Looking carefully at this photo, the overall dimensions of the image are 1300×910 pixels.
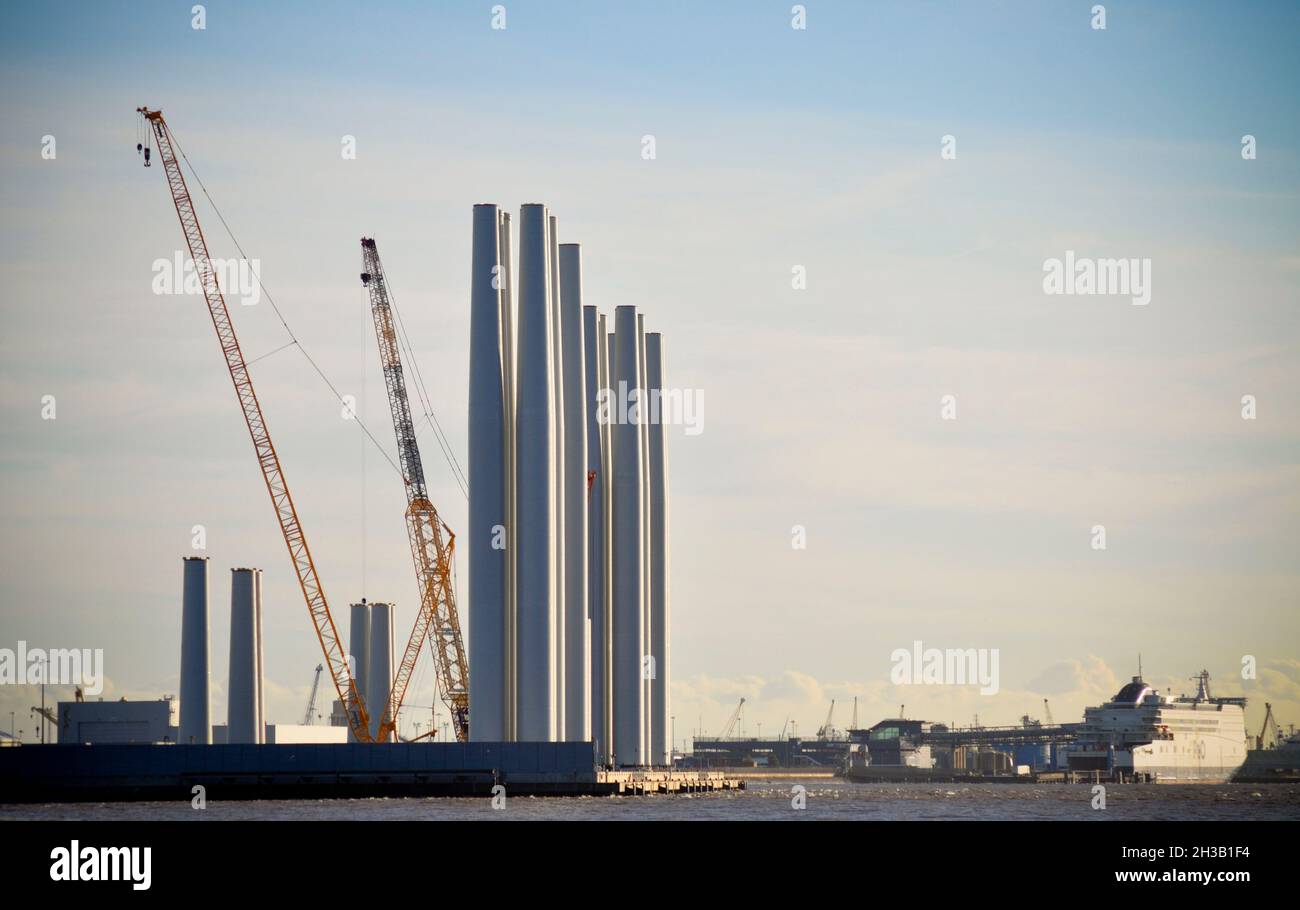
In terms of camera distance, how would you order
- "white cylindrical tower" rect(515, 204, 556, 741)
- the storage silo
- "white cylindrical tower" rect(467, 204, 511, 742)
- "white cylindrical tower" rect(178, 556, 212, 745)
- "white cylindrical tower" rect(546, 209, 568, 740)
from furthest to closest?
the storage silo, "white cylindrical tower" rect(178, 556, 212, 745), "white cylindrical tower" rect(546, 209, 568, 740), "white cylindrical tower" rect(515, 204, 556, 741), "white cylindrical tower" rect(467, 204, 511, 742)

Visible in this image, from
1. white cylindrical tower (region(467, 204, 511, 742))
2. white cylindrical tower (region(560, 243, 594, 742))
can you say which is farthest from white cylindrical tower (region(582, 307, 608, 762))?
white cylindrical tower (region(467, 204, 511, 742))

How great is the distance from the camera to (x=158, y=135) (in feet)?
464

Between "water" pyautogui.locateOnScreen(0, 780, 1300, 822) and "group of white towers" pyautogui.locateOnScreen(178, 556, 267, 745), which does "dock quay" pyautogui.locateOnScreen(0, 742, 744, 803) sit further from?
"group of white towers" pyautogui.locateOnScreen(178, 556, 267, 745)

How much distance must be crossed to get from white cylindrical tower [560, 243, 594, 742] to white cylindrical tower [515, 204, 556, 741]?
10.7 meters

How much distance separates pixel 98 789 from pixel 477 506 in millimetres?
30061

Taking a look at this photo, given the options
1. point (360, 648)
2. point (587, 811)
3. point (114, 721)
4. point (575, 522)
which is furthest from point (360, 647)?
point (587, 811)

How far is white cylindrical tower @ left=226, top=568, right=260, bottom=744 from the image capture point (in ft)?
445

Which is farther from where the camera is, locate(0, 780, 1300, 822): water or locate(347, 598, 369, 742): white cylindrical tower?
locate(347, 598, 369, 742): white cylindrical tower

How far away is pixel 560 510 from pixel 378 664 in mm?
50845

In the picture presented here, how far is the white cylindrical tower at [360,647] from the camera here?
161875mm

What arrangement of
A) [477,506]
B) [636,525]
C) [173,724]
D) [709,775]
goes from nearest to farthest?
[477,506], [636,525], [709,775], [173,724]

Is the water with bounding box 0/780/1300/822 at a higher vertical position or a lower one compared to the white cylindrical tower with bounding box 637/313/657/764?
lower
